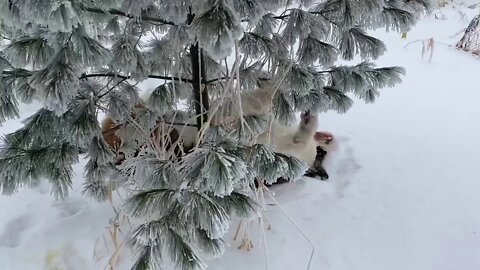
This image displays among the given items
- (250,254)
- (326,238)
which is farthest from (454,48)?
(250,254)

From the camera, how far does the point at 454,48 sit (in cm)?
359

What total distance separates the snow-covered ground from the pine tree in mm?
371

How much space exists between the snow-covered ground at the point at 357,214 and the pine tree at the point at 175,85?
1.22 feet

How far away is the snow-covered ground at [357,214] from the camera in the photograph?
1.65m

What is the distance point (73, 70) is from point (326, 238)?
3.83 ft

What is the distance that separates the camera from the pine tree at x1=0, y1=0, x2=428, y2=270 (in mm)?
947

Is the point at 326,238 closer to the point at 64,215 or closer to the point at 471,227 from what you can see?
the point at 471,227

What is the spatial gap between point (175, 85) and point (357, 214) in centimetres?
98

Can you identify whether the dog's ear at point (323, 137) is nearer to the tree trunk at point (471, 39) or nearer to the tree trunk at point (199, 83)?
the tree trunk at point (199, 83)

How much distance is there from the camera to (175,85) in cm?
133

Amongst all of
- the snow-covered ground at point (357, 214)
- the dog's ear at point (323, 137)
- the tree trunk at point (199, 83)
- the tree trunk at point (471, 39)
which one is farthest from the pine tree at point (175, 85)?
Result: the tree trunk at point (471, 39)

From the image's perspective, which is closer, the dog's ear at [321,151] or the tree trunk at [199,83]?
the tree trunk at [199,83]

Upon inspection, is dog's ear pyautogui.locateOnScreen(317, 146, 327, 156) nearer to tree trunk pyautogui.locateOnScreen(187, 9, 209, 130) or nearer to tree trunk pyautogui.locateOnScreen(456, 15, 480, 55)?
tree trunk pyautogui.locateOnScreen(187, 9, 209, 130)

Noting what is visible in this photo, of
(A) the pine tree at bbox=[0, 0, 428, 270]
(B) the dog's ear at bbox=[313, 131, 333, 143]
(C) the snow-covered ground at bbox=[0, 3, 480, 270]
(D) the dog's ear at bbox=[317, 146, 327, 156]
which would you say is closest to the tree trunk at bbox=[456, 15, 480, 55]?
(C) the snow-covered ground at bbox=[0, 3, 480, 270]
